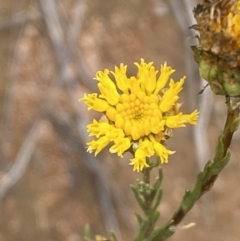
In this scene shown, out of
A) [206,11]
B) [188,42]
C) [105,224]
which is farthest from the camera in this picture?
[188,42]

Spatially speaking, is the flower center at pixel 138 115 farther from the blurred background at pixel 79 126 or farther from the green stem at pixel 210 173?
the blurred background at pixel 79 126

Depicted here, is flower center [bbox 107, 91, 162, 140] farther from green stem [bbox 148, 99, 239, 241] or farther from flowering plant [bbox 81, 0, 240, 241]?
green stem [bbox 148, 99, 239, 241]

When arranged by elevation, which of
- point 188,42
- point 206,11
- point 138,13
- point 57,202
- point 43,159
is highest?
point 206,11

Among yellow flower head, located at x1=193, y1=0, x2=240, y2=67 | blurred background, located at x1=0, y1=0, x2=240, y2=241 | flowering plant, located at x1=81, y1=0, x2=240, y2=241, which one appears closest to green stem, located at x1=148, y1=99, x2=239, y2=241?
flowering plant, located at x1=81, y1=0, x2=240, y2=241

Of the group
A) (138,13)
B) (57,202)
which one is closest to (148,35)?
(138,13)

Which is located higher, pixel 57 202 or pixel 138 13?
pixel 138 13

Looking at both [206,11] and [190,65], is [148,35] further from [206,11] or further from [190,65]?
[206,11]
